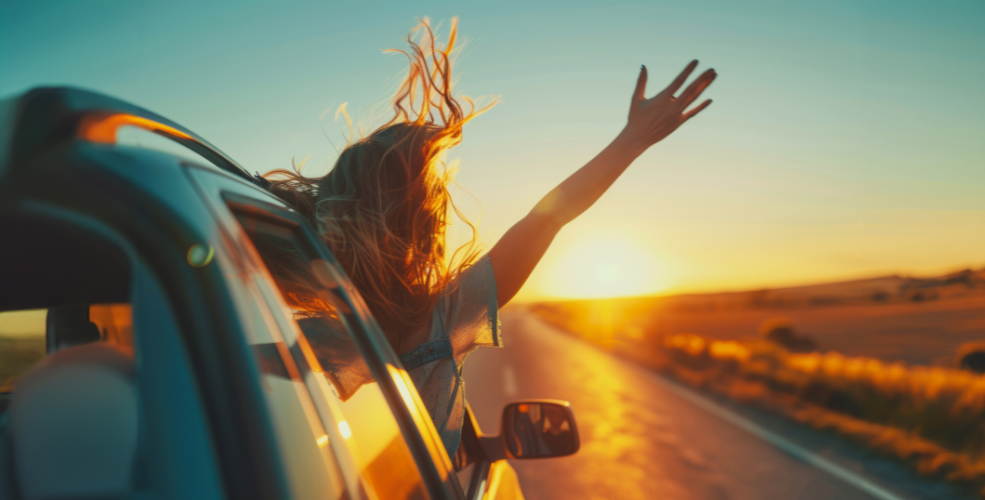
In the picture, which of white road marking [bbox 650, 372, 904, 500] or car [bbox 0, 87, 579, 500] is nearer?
car [bbox 0, 87, 579, 500]

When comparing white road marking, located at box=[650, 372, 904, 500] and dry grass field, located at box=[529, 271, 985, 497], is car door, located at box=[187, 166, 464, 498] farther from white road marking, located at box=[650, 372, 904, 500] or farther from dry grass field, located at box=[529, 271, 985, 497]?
dry grass field, located at box=[529, 271, 985, 497]

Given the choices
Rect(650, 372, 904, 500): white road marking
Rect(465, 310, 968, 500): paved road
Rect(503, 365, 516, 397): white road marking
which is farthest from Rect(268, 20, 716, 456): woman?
Rect(503, 365, 516, 397): white road marking

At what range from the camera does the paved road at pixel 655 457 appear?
209 inches

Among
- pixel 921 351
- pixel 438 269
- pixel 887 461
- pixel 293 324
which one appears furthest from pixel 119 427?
pixel 921 351

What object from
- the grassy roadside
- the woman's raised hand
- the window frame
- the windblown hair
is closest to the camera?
the window frame

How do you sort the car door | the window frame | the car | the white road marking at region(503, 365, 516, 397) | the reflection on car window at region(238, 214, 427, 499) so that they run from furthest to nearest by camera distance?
the white road marking at region(503, 365, 516, 397) → the window frame → the reflection on car window at region(238, 214, 427, 499) → the car door → the car

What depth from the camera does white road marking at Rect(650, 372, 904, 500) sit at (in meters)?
5.45

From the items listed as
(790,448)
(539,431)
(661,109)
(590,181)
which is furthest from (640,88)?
(790,448)

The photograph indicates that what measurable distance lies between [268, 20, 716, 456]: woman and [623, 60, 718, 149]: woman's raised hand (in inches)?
22.8

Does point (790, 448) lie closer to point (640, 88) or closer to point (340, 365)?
point (640, 88)

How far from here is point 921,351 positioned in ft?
93.9

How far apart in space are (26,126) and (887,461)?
27.2ft

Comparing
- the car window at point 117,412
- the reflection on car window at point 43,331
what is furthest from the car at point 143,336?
the reflection on car window at point 43,331

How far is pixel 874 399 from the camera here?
9016mm
